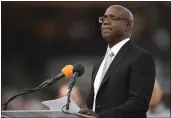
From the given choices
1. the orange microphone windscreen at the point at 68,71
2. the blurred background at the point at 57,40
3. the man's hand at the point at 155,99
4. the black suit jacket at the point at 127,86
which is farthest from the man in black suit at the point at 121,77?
the blurred background at the point at 57,40

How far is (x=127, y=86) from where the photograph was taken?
3240mm

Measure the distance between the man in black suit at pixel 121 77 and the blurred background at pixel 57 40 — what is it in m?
3.48

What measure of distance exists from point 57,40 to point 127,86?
4.40 meters

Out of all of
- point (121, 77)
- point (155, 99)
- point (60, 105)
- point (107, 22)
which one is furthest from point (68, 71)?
point (155, 99)

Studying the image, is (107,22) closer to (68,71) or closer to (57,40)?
(68,71)

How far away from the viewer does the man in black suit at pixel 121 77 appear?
313cm

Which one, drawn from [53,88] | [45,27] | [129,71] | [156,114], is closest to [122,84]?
[129,71]

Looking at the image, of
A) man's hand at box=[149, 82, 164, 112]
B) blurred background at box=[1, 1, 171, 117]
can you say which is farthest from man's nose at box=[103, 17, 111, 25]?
blurred background at box=[1, 1, 171, 117]

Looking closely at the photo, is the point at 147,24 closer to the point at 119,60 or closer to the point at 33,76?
the point at 33,76

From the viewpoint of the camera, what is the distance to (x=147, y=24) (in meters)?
7.31

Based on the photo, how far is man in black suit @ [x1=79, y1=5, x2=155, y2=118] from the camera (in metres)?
3.13

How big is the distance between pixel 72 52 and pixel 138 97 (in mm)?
4318

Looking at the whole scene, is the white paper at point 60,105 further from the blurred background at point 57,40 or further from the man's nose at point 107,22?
the blurred background at point 57,40

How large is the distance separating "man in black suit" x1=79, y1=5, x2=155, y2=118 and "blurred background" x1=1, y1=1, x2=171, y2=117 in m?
3.48
